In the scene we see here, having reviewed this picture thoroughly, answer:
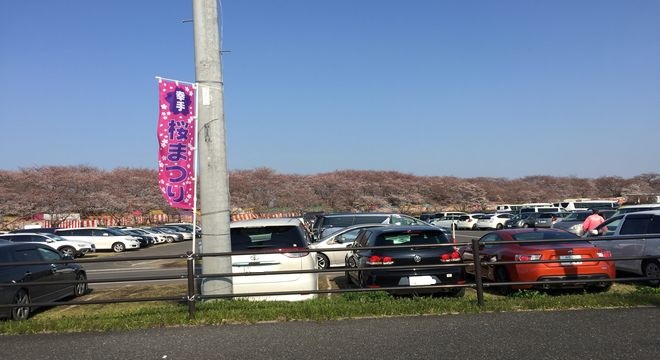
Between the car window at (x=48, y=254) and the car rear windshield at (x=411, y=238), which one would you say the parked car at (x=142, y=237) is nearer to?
the car window at (x=48, y=254)

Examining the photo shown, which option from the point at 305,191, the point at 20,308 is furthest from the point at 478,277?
the point at 305,191

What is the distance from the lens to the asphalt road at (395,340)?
544cm


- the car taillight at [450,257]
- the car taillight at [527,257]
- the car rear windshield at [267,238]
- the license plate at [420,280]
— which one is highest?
the car rear windshield at [267,238]

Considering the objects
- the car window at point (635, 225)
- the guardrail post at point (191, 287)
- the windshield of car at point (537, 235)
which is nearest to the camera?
the guardrail post at point (191, 287)

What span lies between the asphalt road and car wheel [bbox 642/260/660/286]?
3803 mm

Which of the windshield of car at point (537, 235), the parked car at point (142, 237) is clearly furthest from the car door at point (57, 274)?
the parked car at point (142, 237)

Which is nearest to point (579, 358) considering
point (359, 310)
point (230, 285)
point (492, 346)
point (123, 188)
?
point (492, 346)

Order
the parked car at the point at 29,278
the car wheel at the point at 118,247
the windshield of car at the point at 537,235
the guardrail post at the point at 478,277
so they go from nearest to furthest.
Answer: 1. the guardrail post at the point at 478,277
2. the parked car at the point at 29,278
3. the windshield of car at the point at 537,235
4. the car wheel at the point at 118,247

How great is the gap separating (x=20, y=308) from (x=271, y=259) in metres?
4.54

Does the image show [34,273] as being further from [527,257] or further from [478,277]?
[527,257]

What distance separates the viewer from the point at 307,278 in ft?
28.5

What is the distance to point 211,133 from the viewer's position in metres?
8.53

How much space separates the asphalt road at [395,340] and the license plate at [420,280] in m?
1.56

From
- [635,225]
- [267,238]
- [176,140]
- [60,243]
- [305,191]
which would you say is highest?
[305,191]
